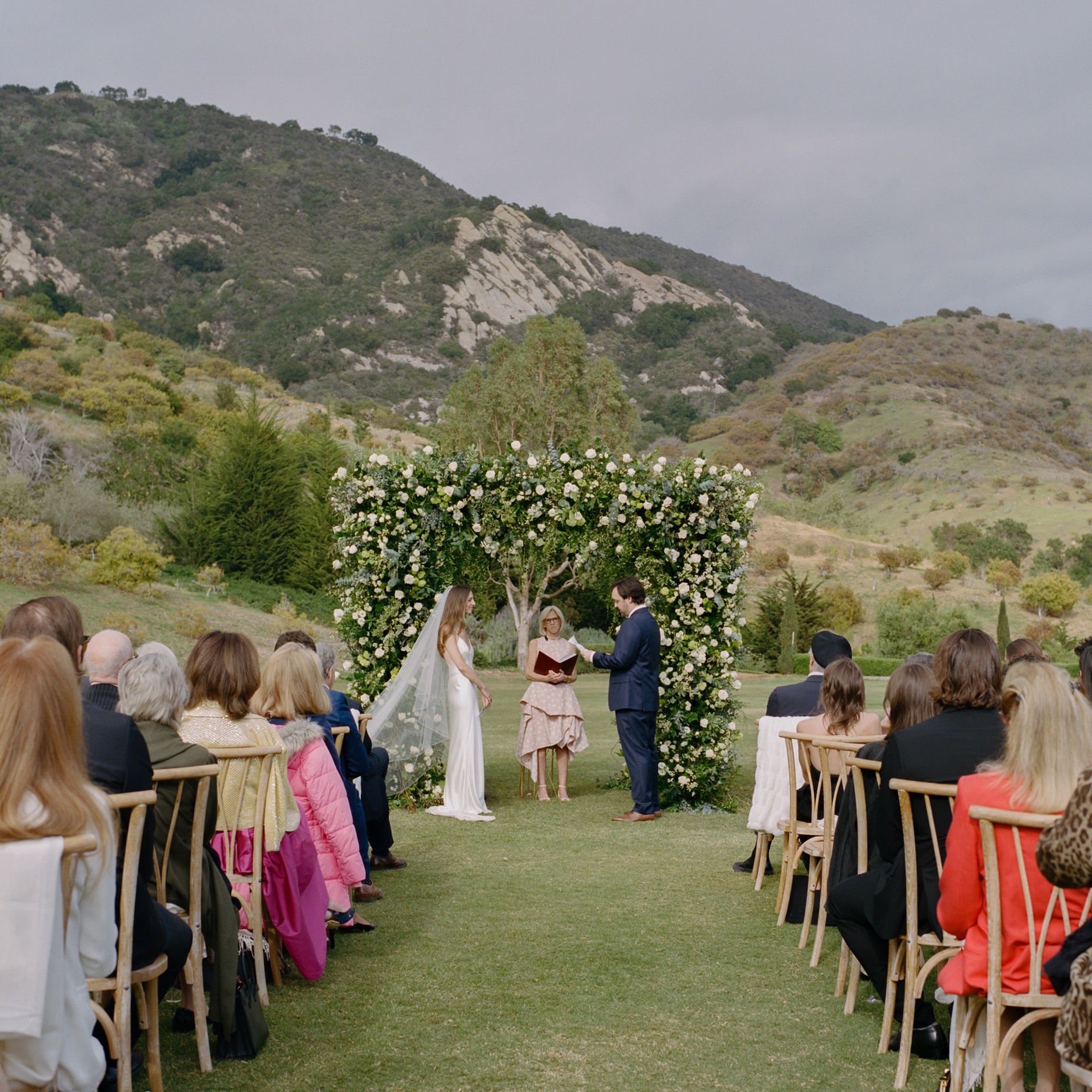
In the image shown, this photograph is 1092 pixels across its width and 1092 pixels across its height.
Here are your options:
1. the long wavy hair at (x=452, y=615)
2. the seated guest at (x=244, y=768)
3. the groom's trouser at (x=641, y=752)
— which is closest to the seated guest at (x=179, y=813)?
the seated guest at (x=244, y=768)

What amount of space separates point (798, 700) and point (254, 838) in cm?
342

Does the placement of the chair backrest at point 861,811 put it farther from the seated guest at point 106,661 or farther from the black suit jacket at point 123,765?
the seated guest at point 106,661

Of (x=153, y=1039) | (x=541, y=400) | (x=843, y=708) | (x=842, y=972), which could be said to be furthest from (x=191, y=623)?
(x=153, y=1039)

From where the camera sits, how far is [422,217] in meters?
117

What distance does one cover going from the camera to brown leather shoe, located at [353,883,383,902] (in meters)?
6.11

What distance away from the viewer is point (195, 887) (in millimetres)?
3537

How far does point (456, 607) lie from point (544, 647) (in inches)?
47.6

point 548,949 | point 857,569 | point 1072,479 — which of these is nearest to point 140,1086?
point 548,949

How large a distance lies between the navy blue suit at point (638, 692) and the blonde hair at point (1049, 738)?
5989 millimetres

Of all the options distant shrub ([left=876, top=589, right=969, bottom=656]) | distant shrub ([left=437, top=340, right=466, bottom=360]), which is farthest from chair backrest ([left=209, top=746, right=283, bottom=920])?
distant shrub ([left=437, top=340, right=466, bottom=360])

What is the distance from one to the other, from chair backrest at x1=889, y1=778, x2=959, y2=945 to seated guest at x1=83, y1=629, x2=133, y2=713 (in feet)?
8.75

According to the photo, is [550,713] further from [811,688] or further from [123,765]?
[123,765]

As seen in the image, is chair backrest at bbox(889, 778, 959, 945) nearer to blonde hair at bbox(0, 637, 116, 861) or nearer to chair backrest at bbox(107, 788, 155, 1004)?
chair backrest at bbox(107, 788, 155, 1004)

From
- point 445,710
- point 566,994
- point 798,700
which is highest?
point 798,700
